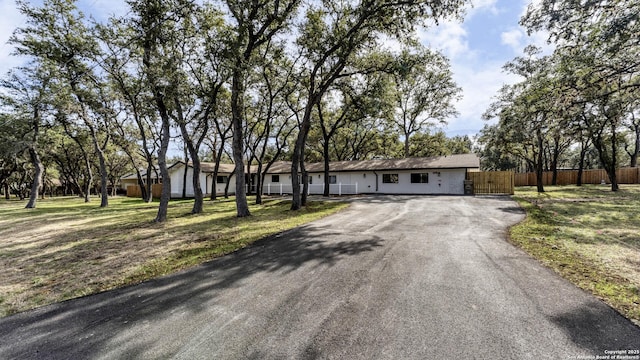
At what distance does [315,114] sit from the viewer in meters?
22.4

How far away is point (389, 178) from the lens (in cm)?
2312

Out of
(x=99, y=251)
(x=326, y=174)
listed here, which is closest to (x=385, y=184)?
(x=326, y=174)

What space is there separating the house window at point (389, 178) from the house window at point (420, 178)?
4.57ft

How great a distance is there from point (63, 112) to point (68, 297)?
1803 centimetres

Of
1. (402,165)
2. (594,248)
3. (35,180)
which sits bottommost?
(594,248)

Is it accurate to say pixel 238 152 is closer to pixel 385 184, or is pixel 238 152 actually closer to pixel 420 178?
pixel 385 184

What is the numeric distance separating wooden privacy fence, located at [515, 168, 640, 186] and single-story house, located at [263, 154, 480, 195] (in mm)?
15411

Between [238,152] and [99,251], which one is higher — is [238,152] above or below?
above

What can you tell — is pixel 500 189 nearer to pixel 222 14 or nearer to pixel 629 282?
pixel 629 282

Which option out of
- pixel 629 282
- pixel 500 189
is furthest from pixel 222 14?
pixel 500 189

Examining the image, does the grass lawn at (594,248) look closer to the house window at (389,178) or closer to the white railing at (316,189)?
the house window at (389,178)

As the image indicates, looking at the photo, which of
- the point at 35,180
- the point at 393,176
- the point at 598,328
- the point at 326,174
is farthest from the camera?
the point at 393,176

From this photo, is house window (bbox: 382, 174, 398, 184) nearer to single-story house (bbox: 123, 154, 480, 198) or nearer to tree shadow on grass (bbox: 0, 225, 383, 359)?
single-story house (bbox: 123, 154, 480, 198)

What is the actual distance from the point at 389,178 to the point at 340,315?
20.9 metres
